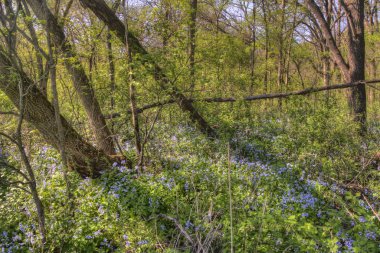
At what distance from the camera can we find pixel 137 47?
4461 mm

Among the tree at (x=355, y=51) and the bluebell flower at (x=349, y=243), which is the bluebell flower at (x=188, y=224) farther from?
the tree at (x=355, y=51)

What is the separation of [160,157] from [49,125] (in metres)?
1.81

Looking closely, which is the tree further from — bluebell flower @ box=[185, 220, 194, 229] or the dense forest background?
bluebell flower @ box=[185, 220, 194, 229]

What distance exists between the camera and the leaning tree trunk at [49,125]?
3.47 meters

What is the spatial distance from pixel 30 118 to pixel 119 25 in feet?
6.80

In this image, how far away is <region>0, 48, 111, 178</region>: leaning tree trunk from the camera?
347cm

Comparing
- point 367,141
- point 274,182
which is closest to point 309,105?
point 367,141

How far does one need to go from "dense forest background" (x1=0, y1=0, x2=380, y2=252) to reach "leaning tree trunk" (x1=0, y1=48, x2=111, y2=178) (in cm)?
2

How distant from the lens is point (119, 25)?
476 cm

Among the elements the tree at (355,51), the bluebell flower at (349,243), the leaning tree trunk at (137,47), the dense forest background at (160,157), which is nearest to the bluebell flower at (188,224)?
the dense forest background at (160,157)

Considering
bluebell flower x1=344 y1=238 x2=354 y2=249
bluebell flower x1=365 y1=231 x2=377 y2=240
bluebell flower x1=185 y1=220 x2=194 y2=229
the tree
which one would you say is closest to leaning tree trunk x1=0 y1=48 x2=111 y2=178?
bluebell flower x1=185 y1=220 x2=194 y2=229

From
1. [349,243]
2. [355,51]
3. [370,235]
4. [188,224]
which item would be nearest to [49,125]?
[188,224]

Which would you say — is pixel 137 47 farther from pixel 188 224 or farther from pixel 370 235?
pixel 370 235

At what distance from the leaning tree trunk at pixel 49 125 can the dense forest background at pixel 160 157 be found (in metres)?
0.02
